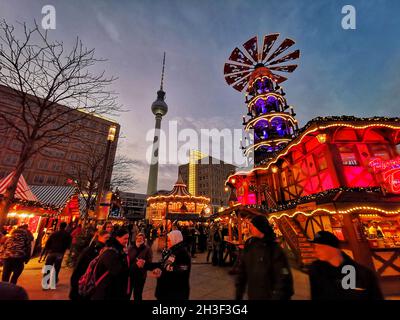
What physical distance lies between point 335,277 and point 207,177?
77.3 meters

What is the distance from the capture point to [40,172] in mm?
42344

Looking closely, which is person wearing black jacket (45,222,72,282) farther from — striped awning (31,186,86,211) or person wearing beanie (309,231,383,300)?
striped awning (31,186,86,211)

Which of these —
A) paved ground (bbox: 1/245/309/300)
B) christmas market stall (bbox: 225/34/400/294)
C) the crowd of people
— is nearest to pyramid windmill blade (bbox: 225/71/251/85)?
christmas market stall (bbox: 225/34/400/294)

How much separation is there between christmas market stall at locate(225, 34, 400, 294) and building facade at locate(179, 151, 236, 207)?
2384 inches

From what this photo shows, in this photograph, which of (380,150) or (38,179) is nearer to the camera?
(380,150)

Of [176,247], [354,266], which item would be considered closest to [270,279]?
[354,266]

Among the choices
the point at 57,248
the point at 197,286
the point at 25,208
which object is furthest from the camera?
the point at 25,208

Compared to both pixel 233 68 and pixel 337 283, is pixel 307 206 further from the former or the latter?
pixel 233 68

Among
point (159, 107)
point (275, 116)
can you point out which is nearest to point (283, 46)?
point (275, 116)

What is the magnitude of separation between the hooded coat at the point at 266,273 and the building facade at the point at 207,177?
240 feet

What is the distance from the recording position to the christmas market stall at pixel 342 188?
757cm

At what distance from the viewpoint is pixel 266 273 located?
259 centimetres

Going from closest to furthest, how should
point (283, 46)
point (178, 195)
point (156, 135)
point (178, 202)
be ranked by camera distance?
point (283, 46)
point (178, 202)
point (178, 195)
point (156, 135)
